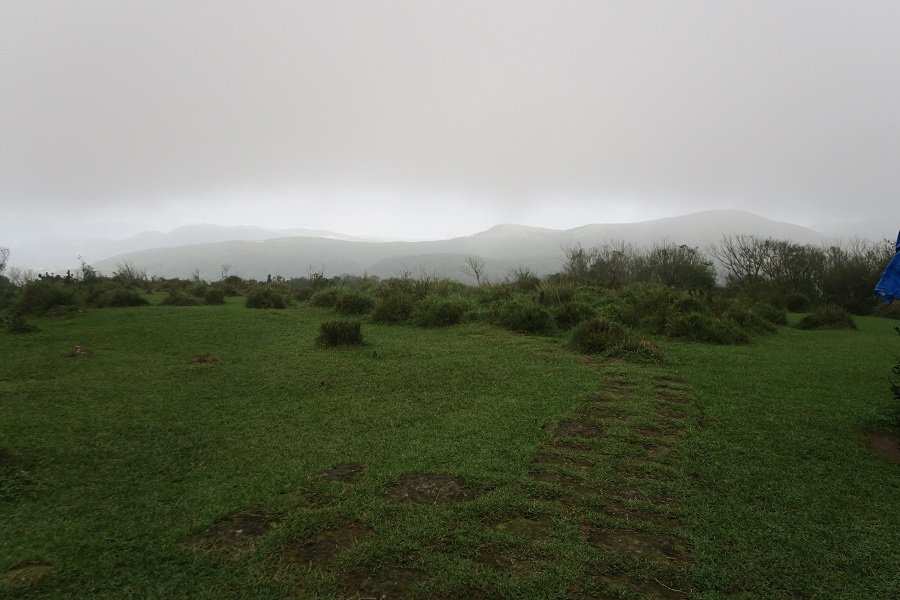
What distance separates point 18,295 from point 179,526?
12780 mm

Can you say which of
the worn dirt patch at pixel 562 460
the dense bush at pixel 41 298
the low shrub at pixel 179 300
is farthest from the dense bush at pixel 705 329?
the dense bush at pixel 41 298

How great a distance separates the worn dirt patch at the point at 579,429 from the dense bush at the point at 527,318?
5833mm

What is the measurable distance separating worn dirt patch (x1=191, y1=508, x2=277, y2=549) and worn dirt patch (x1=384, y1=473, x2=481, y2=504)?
0.78 metres

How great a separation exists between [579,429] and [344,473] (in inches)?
90.2

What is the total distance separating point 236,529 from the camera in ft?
8.25

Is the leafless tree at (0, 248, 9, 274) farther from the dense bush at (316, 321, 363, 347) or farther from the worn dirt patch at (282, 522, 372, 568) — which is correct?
the worn dirt patch at (282, 522, 372, 568)

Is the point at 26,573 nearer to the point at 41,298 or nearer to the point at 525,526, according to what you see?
the point at 525,526

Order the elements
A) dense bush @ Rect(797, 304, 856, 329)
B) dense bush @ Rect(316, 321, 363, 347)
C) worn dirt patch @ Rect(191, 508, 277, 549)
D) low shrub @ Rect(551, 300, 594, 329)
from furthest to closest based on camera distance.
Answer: dense bush @ Rect(797, 304, 856, 329), low shrub @ Rect(551, 300, 594, 329), dense bush @ Rect(316, 321, 363, 347), worn dirt patch @ Rect(191, 508, 277, 549)

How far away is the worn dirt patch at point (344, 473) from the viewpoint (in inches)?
123

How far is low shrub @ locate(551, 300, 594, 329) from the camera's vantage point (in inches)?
411

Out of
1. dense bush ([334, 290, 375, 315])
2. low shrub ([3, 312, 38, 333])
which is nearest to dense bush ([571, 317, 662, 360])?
dense bush ([334, 290, 375, 315])

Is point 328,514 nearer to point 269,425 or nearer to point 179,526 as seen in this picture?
point 179,526

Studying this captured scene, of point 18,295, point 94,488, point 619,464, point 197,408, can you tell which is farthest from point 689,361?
point 18,295

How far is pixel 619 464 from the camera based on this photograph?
3434 millimetres
